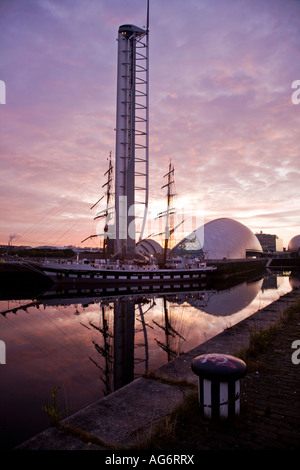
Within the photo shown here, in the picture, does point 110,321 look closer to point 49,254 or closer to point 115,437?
point 115,437

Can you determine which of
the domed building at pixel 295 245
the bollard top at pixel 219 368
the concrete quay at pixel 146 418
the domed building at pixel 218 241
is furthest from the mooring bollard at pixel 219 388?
the domed building at pixel 295 245

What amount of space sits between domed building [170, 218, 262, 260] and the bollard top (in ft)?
284

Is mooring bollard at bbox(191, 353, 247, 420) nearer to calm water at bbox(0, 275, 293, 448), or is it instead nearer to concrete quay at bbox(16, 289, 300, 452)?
concrete quay at bbox(16, 289, 300, 452)

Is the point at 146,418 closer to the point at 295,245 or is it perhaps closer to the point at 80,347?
the point at 80,347

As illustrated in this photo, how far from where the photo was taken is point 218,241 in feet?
322

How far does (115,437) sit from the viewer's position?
17.1ft

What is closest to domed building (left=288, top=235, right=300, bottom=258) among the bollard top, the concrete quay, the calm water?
the calm water

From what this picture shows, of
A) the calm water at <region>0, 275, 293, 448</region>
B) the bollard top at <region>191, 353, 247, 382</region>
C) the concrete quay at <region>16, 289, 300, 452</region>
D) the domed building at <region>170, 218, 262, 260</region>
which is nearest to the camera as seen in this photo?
the concrete quay at <region>16, 289, 300, 452</region>

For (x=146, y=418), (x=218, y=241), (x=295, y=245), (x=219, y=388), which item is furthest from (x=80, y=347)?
(x=295, y=245)

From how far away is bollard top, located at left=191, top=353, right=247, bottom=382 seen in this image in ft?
17.0

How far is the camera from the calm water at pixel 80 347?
332 inches

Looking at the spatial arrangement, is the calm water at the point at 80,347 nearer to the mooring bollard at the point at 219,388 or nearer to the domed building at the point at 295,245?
the mooring bollard at the point at 219,388

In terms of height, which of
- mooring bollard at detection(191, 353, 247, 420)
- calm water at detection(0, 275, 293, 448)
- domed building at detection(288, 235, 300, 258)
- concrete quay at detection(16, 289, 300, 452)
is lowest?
calm water at detection(0, 275, 293, 448)

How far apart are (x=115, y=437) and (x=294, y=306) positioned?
14.3m
